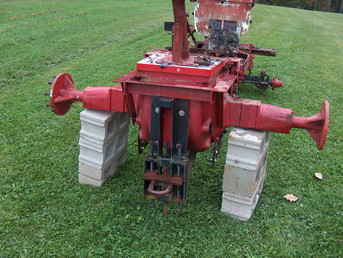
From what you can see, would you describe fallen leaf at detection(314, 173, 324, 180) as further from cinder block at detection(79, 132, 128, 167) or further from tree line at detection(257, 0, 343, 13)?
tree line at detection(257, 0, 343, 13)

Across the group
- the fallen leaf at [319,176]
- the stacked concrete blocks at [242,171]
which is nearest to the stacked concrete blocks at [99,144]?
the stacked concrete blocks at [242,171]

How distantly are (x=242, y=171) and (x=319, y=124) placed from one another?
2.43ft

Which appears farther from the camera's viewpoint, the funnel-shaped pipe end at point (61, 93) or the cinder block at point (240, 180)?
the funnel-shaped pipe end at point (61, 93)

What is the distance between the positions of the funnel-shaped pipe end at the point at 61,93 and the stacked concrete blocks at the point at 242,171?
1563 millimetres

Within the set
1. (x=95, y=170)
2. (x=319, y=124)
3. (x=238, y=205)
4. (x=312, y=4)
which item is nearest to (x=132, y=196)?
(x=95, y=170)

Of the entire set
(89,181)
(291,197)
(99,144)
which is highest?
(99,144)

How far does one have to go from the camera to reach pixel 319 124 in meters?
3.16

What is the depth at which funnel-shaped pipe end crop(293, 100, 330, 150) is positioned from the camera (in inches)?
120

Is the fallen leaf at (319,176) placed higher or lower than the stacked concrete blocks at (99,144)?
lower

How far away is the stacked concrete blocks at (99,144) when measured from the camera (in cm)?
375

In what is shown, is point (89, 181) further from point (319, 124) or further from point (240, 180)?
point (319, 124)

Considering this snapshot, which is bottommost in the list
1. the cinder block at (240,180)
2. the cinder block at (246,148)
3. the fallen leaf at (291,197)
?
the fallen leaf at (291,197)

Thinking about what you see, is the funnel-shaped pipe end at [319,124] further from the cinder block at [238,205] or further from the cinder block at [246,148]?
the cinder block at [238,205]

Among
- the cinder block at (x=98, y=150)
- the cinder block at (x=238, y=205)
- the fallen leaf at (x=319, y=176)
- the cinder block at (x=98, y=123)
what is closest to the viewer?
the cinder block at (x=238, y=205)
